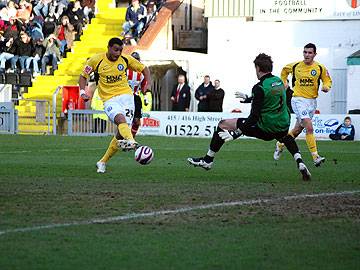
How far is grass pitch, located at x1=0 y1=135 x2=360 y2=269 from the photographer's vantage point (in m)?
7.87

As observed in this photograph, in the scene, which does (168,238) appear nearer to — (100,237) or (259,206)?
(100,237)

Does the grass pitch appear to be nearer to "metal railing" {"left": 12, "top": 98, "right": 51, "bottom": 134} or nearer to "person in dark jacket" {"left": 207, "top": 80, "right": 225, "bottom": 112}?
"person in dark jacket" {"left": 207, "top": 80, "right": 225, "bottom": 112}

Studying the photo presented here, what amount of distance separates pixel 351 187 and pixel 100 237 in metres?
5.36

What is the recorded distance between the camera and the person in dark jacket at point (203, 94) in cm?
3359

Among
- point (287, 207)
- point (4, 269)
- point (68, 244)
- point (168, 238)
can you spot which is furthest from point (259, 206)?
point (4, 269)

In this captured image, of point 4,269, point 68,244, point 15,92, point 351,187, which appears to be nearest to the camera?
point 4,269

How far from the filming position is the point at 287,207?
10789mm

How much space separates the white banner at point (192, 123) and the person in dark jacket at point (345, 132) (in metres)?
0.25

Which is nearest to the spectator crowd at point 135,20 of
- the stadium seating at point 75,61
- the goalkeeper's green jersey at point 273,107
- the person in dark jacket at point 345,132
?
the stadium seating at point 75,61

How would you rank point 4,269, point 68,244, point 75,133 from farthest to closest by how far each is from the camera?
point 75,133, point 68,244, point 4,269

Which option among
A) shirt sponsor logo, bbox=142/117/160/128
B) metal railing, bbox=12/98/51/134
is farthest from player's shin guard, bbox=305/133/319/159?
metal railing, bbox=12/98/51/134

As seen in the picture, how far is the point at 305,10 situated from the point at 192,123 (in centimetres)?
799

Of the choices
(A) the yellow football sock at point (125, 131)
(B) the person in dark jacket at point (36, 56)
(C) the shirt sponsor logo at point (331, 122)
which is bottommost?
(C) the shirt sponsor logo at point (331, 122)

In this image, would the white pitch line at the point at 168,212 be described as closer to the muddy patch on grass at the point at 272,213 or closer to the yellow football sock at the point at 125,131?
the muddy patch on grass at the point at 272,213
